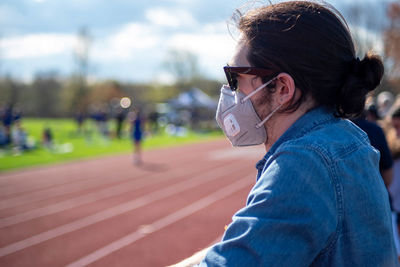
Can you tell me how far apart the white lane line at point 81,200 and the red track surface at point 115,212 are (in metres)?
0.02

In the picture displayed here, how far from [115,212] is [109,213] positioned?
0.13 metres

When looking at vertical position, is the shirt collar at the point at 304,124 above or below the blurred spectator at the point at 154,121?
above

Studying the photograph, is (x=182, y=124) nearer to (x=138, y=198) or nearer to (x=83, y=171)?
(x=83, y=171)

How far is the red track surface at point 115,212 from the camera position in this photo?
18.4 feet

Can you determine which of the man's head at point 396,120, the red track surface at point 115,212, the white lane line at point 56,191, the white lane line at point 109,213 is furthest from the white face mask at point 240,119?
the white lane line at point 56,191

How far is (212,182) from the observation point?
436 inches

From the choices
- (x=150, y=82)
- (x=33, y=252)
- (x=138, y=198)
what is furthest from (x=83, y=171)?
(x=150, y=82)

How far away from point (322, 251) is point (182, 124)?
37.9m

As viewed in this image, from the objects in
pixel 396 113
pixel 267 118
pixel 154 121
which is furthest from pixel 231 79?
pixel 154 121

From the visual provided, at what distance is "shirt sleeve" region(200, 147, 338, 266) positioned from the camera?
951 mm

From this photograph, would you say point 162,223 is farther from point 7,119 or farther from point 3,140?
point 7,119

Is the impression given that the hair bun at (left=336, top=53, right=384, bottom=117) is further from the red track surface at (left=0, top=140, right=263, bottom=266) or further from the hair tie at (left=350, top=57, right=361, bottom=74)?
the red track surface at (left=0, top=140, right=263, bottom=266)

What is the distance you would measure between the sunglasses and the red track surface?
14.1 ft

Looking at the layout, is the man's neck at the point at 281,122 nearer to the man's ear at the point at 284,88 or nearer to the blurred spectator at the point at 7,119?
the man's ear at the point at 284,88
